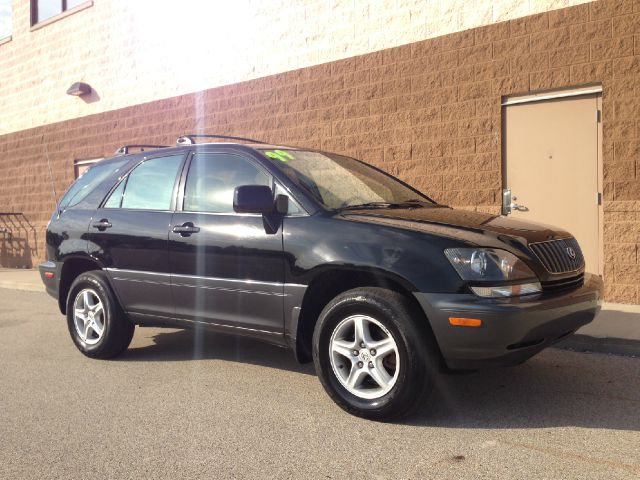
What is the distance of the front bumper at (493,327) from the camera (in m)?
3.62

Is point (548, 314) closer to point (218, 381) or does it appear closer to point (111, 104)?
point (218, 381)

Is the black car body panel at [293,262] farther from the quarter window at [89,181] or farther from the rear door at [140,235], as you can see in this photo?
the quarter window at [89,181]

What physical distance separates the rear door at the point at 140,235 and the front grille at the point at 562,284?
286 cm

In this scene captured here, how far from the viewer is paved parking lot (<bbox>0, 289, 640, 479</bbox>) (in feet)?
10.9

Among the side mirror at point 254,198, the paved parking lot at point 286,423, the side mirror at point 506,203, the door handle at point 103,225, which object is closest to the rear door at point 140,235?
the door handle at point 103,225

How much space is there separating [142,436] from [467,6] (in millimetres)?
7229

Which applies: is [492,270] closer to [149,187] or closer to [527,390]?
[527,390]


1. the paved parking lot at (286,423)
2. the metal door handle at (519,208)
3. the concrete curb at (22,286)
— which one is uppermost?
the metal door handle at (519,208)

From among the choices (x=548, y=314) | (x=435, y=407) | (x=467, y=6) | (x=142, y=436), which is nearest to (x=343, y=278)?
(x=435, y=407)

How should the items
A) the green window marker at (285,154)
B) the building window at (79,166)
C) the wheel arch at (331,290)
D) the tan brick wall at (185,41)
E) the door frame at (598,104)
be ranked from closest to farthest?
the wheel arch at (331,290), the green window marker at (285,154), the door frame at (598,104), the tan brick wall at (185,41), the building window at (79,166)

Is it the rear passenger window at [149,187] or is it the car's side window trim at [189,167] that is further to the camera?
the rear passenger window at [149,187]

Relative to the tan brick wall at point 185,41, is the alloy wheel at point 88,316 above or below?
below

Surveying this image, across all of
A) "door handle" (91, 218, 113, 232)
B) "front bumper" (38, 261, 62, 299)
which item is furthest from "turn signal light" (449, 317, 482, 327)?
"front bumper" (38, 261, 62, 299)

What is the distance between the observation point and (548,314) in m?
3.77
